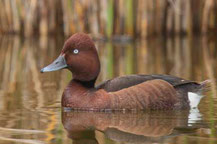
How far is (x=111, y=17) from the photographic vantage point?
11.7m

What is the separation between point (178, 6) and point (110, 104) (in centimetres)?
652

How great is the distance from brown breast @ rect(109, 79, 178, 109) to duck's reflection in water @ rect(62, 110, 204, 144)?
4.5 inches

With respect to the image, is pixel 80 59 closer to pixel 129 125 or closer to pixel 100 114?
pixel 100 114

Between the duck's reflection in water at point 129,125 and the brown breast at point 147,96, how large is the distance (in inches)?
4.5

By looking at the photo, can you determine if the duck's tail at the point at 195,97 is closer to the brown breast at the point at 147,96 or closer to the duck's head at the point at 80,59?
the brown breast at the point at 147,96

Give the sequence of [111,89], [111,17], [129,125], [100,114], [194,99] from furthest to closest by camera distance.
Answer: [111,17] → [194,99] → [111,89] → [100,114] → [129,125]

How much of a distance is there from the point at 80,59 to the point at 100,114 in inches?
24.9

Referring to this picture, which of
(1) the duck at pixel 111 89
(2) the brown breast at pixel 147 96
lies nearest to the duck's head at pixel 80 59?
(1) the duck at pixel 111 89

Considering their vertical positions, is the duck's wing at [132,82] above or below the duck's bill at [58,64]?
below

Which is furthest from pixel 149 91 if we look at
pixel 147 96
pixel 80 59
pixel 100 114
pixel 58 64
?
pixel 58 64

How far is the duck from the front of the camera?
5.74 metres

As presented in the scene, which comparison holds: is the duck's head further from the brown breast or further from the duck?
the brown breast

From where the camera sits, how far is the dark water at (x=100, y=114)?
4621 mm

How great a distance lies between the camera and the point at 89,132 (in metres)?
4.86
